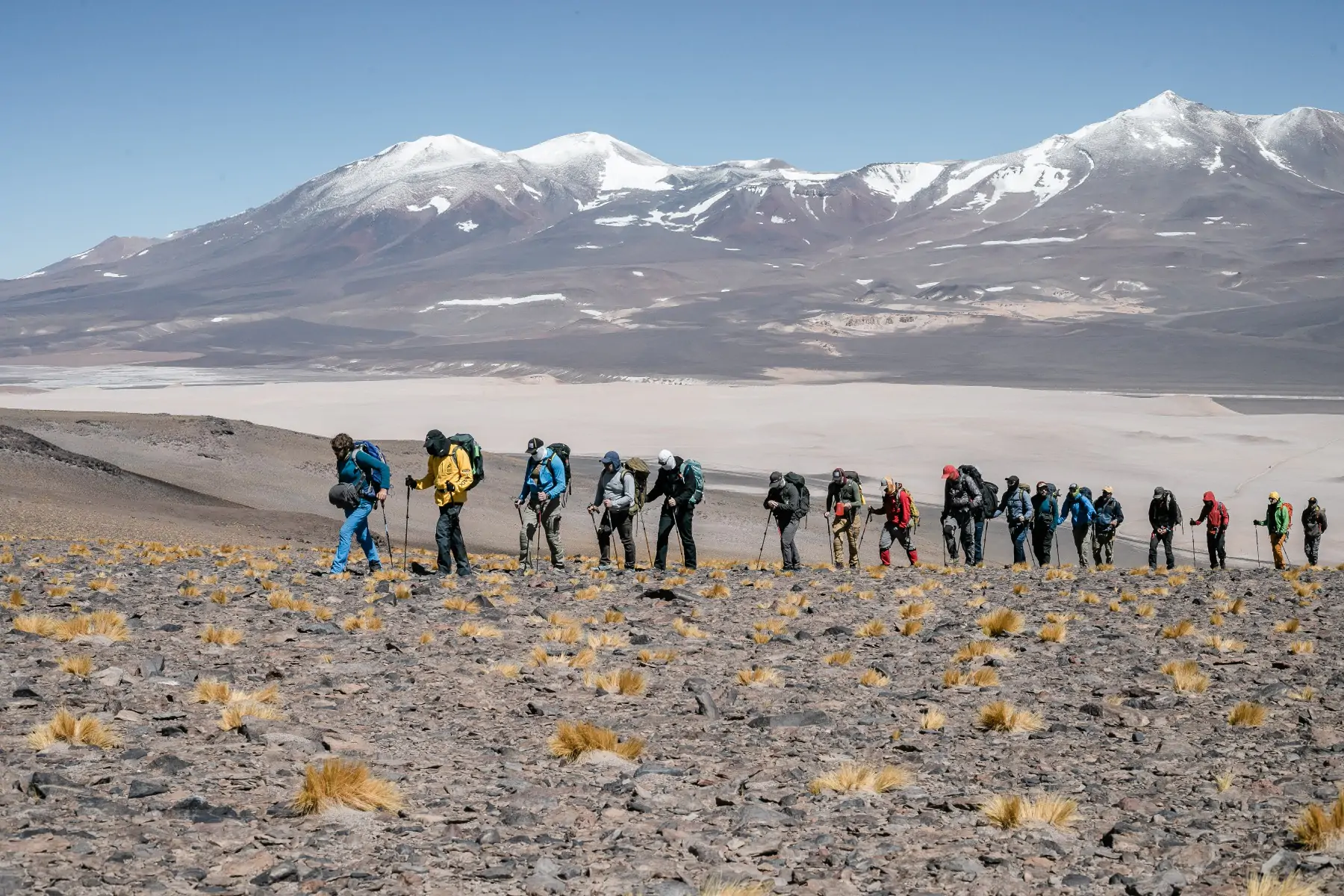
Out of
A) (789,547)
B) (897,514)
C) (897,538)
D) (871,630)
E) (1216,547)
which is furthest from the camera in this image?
(1216,547)

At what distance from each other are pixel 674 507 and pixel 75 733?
29.5ft

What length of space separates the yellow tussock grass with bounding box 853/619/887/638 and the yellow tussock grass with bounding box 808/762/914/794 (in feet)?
13.7

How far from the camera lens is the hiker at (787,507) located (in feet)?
50.9

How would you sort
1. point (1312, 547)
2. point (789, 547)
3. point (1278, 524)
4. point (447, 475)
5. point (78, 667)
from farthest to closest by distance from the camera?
1. point (1312, 547)
2. point (1278, 524)
3. point (789, 547)
4. point (447, 475)
5. point (78, 667)

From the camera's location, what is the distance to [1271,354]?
126 meters

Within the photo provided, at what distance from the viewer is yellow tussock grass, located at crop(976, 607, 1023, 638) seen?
10.0 metres

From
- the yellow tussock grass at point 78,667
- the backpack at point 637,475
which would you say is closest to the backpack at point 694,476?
the backpack at point 637,475

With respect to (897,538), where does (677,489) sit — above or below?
above

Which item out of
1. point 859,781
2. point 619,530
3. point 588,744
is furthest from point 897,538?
point 859,781

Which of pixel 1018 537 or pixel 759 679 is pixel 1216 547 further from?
pixel 759 679

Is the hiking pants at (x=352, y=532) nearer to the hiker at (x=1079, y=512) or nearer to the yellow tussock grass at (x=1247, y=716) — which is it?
the yellow tussock grass at (x=1247, y=716)

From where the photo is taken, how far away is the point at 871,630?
32.9 ft

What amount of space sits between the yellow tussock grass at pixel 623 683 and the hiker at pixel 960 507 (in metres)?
9.95

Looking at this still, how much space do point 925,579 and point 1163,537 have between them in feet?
21.9
